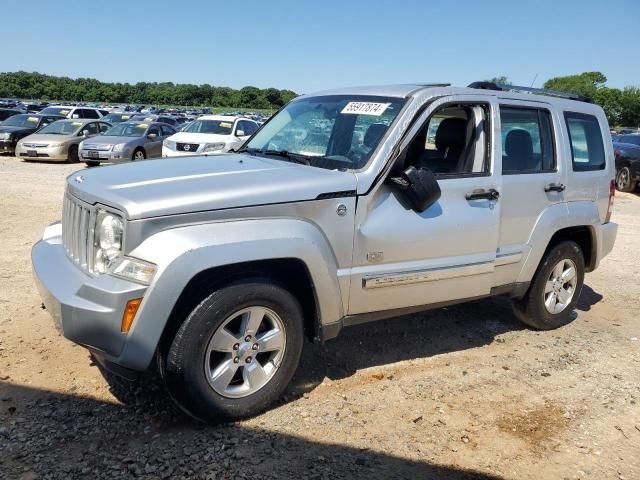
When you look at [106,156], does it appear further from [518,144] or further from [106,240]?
[106,240]

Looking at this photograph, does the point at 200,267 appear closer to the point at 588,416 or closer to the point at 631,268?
the point at 588,416

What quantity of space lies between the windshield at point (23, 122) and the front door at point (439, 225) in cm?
1904

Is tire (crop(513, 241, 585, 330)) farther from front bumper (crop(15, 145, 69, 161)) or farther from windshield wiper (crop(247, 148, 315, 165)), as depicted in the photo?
front bumper (crop(15, 145, 69, 161))

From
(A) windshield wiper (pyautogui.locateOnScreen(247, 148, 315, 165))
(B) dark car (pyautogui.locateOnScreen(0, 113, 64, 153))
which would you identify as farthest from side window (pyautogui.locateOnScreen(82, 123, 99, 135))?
(A) windshield wiper (pyautogui.locateOnScreen(247, 148, 315, 165))

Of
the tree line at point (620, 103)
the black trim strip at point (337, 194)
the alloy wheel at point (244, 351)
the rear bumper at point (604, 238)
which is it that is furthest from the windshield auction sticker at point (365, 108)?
the tree line at point (620, 103)

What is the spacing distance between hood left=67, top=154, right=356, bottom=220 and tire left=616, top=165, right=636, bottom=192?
14.7 m

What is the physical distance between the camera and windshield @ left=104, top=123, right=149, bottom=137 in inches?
653

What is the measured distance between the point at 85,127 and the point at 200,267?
17.2 metres

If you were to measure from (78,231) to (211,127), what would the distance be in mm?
12504

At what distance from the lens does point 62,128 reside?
Answer: 17.8 m

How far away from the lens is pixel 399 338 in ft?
15.4

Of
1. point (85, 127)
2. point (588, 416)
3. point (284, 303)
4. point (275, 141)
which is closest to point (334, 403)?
point (284, 303)

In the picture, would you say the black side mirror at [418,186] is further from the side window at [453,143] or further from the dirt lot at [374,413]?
the dirt lot at [374,413]

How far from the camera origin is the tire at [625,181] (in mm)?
15453
